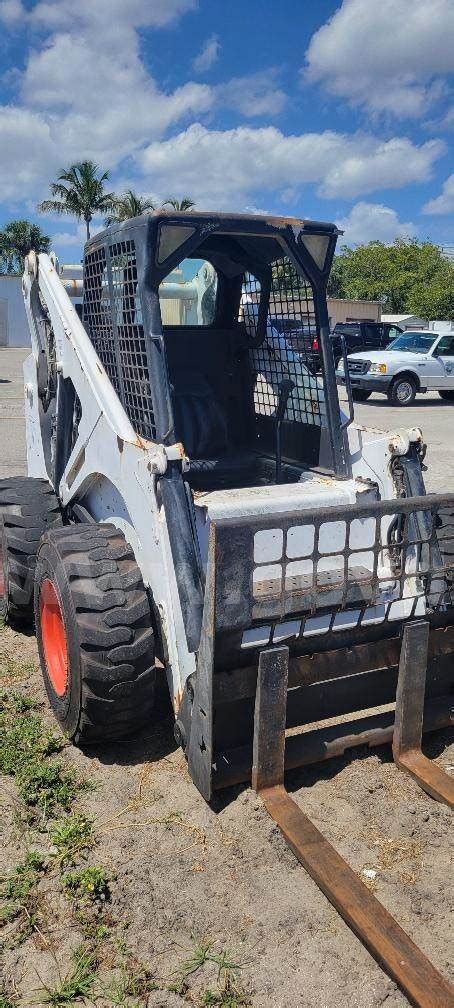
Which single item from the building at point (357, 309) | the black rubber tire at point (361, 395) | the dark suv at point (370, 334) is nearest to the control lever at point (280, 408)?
the black rubber tire at point (361, 395)

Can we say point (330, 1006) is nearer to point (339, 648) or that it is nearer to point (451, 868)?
point (451, 868)

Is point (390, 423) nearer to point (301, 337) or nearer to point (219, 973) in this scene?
point (301, 337)

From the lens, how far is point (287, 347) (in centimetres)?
471

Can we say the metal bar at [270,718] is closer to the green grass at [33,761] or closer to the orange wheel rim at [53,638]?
the green grass at [33,761]

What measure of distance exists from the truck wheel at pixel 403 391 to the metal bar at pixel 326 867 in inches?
655

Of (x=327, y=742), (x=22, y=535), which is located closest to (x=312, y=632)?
(x=327, y=742)

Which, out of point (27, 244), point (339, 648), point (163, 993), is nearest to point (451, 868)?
point (339, 648)

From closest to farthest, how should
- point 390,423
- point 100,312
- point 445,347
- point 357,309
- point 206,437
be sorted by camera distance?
point 100,312 < point 206,437 < point 390,423 < point 445,347 < point 357,309

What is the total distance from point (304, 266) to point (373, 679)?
2048mm

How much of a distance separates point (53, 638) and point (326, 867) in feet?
5.96

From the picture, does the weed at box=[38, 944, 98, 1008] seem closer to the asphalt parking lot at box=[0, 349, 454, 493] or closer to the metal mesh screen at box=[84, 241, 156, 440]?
the metal mesh screen at box=[84, 241, 156, 440]

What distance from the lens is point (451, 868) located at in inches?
118

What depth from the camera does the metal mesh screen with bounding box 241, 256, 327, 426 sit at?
14.6ft

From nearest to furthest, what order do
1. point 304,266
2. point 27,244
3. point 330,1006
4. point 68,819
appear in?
1. point 330,1006
2. point 68,819
3. point 304,266
4. point 27,244
